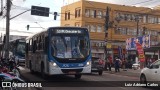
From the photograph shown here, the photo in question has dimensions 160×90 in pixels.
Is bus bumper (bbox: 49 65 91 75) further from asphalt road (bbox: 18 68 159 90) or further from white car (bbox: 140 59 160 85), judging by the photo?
white car (bbox: 140 59 160 85)

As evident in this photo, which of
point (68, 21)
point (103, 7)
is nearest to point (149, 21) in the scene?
point (103, 7)

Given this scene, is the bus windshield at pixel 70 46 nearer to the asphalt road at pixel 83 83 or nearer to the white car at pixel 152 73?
the asphalt road at pixel 83 83

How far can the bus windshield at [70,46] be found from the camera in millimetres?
19750

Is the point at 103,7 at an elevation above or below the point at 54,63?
above

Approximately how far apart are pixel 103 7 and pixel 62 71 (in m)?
57.7

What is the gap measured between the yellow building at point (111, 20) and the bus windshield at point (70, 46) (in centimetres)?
5191

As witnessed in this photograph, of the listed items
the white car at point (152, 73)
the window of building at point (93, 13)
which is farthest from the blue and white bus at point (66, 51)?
the window of building at point (93, 13)

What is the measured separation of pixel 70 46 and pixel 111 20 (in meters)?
54.9

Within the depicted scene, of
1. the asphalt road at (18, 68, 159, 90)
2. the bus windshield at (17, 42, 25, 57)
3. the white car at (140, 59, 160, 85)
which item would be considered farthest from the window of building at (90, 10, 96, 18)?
the white car at (140, 59, 160, 85)

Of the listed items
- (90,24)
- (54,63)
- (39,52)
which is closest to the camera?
(54,63)

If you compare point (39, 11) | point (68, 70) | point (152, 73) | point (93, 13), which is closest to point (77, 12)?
point (93, 13)

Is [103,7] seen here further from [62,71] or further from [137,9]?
[62,71]

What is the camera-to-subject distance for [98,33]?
76.0m

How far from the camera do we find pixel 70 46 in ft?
65.2
